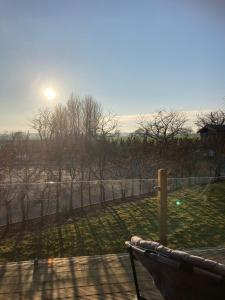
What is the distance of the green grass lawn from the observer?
520 cm

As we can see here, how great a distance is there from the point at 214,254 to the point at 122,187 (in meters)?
4.12

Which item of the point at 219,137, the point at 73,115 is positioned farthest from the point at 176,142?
the point at 73,115

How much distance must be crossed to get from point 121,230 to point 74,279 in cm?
307

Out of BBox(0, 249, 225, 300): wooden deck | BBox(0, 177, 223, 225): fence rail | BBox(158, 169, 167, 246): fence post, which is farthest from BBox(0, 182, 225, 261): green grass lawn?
BBox(0, 249, 225, 300): wooden deck

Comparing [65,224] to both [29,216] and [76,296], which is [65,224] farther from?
[76,296]

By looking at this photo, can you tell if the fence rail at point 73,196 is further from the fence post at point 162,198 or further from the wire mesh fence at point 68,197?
the fence post at point 162,198

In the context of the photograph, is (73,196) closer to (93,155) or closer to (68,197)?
(68,197)

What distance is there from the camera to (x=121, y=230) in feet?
20.2

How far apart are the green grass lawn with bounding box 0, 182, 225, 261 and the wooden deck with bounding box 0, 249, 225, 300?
145 cm

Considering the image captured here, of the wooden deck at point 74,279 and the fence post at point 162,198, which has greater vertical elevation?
the fence post at point 162,198

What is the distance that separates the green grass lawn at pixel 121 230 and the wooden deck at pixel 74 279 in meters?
1.45

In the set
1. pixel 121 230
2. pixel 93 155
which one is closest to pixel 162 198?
pixel 121 230

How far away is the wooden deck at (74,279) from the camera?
287cm

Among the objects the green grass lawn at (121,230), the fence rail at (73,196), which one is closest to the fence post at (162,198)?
the green grass lawn at (121,230)
